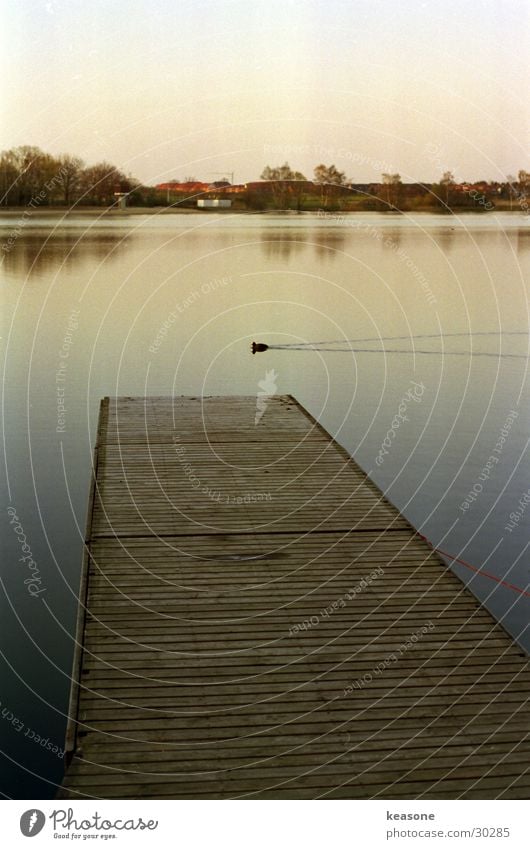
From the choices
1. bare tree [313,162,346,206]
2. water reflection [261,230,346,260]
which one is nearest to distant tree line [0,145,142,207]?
water reflection [261,230,346,260]

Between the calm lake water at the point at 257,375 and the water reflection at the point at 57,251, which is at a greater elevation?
the water reflection at the point at 57,251

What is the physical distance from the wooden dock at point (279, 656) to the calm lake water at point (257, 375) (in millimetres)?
1034

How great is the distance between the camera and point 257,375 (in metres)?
22.8

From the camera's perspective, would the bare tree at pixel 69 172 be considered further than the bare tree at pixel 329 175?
No

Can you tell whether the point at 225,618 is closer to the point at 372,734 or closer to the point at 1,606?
the point at 372,734

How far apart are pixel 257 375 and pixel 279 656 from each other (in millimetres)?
14372

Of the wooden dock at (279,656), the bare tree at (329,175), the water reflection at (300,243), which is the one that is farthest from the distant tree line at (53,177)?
the wooden dock at (279,656)

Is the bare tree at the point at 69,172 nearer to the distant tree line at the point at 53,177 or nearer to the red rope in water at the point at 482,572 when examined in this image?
the distant tree line at the point at 53,177

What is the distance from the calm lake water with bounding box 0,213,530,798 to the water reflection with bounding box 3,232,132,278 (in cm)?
26

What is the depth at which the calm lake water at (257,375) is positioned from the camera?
1144 cm

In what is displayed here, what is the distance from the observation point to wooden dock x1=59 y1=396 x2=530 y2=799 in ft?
23.6

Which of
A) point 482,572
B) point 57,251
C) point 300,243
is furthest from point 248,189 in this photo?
point 482,572

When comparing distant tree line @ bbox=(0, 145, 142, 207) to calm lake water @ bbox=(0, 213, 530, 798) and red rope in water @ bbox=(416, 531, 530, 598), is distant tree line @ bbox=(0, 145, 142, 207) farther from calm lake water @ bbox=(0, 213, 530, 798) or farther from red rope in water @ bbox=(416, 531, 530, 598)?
red rope in water @ bbox=(416, 531, 530, 598)

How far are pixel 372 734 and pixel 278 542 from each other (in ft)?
12.5
